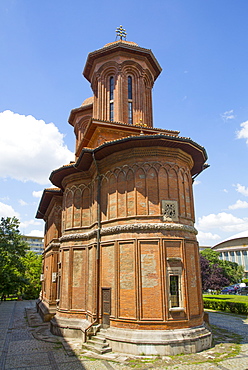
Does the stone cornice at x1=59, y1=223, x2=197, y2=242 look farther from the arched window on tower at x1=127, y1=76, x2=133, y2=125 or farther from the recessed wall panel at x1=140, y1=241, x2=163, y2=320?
the arched window on tower at x1=127, y1=76, x2=133, y2=125

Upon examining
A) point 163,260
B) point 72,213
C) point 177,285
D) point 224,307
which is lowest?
point 224,307

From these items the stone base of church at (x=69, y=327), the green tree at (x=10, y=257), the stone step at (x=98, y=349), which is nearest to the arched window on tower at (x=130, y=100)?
the stone base of church at (x=69, y=327)

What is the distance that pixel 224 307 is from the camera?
77.7 ft

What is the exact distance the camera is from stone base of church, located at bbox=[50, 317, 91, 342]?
536 inches

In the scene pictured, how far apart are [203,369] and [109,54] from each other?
18464 millimetres

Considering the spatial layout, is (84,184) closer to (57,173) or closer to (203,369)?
(57,173)

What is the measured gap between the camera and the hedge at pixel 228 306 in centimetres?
2142

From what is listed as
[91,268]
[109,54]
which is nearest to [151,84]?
[109,54]

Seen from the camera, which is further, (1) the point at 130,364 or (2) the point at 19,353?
(2) the point at 19,353

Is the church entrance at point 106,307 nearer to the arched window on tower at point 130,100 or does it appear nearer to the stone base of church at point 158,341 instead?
the stone base of church at point 158,341

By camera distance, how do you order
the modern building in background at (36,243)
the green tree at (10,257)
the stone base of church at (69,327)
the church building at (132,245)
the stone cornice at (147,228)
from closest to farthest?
the church building at (132,245) < the stone cornice at (147,228) < the stone base of church at (69,327) < the green tree at (10,257) < the modern building in background at (36,243)

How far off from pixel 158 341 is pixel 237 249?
6409 centimetres

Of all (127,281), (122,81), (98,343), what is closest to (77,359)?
(98,343)

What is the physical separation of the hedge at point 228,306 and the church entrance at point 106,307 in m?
13.8
